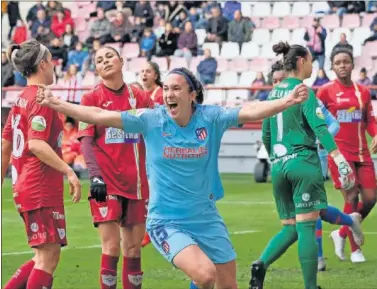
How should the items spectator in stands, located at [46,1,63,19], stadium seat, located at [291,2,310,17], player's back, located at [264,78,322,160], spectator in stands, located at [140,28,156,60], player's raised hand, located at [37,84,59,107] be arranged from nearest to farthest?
1. player's raised hand, located at [37,84,59,107]
2. player's back, located at [264,78,322,160]
3. stadium seat, located at [291,2,310,17]
4. spectator in stands, located at [140,28,156,60]
5. spectator in stands, located at [46,1,63,19]

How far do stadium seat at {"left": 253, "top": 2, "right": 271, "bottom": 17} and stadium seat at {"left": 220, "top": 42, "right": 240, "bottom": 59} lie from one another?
1468 millimetres

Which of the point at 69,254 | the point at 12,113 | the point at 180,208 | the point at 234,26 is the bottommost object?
the point at 69,254

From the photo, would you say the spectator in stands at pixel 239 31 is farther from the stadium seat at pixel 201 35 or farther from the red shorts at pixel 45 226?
the red shorts at pixel 45 226

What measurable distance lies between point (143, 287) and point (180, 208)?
3.05 meters

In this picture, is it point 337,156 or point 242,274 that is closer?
point 337,156

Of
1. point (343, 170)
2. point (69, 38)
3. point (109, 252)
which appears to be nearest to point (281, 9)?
point (69, 38)

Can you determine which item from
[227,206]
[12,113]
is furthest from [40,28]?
[12,113]

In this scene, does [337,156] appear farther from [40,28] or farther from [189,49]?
[40,28]

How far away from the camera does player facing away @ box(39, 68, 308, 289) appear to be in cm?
766

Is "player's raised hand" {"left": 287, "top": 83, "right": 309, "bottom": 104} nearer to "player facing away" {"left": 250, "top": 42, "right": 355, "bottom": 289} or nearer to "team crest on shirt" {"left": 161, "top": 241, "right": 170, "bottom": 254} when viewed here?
"team crest on shirt" {"left": 161, "top": 241, "right": 170, "bottom": 254}

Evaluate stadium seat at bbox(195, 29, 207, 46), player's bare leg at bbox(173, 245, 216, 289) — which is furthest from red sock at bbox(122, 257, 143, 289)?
stadium seat at bbox(195, 29, 207, 46)

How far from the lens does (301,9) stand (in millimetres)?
30859

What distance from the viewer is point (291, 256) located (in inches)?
504

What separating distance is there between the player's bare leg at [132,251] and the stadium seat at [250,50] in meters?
21.4
